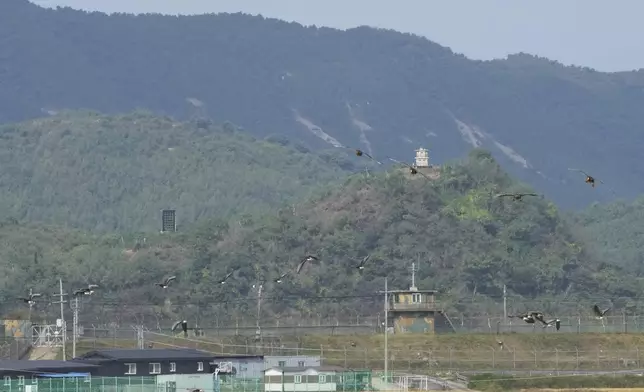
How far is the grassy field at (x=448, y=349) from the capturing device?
136625 mm

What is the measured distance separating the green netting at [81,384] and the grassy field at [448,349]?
34.6 m

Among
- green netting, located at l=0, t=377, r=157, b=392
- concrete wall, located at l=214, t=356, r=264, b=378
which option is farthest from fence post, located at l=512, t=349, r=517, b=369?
green netting, located at l=0, t=377, r=157, b=392

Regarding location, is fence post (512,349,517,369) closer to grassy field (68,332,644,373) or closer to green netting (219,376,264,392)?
grassy field (68,332,644,373)

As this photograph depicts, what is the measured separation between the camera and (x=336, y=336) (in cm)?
15288

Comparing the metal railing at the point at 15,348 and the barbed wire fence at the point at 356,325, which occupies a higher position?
the barbed wire fence at the point at 356,325

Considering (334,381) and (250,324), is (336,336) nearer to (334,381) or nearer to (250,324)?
(250,324)

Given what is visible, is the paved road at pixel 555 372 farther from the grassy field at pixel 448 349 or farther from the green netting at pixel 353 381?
the green netting at pixel 353 381

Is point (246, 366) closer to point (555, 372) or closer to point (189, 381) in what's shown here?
point (189, 381)

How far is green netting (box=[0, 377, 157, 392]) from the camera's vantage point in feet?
311

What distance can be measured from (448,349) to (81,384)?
53.6 m

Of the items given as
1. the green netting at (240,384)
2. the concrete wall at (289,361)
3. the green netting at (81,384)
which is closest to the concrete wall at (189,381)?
the green netting at (81,384)

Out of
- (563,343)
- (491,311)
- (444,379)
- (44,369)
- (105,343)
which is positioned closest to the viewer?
(44,369)

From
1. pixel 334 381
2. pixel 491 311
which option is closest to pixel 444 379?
pixel 334 381

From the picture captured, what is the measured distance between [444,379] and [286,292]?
80.3 meters
